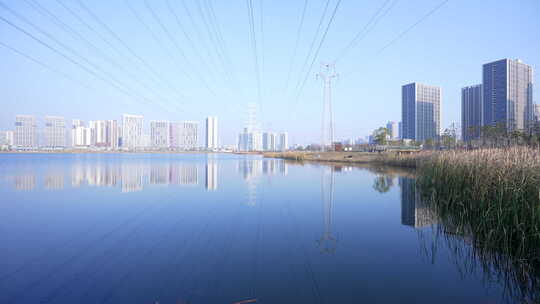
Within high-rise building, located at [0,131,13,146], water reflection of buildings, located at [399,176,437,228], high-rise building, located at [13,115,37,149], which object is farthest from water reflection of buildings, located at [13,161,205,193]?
high-rise building, located at [0,131,13,146]

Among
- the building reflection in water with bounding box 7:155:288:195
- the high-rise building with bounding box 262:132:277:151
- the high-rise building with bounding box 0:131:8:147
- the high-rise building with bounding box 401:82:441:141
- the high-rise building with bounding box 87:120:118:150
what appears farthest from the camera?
the high-rise building with bounding box 262:132:277:151

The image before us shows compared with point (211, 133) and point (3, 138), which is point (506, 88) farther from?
point (3, 138)

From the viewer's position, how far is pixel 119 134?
136750mm

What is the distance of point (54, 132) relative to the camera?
386 feet

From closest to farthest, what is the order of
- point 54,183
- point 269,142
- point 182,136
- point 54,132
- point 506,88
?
point 54,183, point 506,88, point 54,132, point 182,136, point 269,142

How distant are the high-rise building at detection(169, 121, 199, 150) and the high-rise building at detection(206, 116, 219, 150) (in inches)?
401

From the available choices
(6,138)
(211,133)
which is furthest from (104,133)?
(211,133)

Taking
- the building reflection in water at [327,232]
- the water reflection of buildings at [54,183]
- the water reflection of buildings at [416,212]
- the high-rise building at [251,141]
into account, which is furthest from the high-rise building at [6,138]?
the water reflection of buildings at [416,212]

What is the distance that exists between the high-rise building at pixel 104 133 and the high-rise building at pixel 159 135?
1700 cm

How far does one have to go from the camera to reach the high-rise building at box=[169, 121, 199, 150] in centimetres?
14862

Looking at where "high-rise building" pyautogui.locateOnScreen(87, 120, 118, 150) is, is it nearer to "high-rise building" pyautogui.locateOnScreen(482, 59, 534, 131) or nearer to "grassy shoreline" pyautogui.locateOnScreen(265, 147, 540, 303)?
"high-rise building" pyautogui.locateOnScreen(482, 59, 534, 131)

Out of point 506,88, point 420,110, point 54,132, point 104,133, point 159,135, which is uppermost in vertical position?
point 420,110

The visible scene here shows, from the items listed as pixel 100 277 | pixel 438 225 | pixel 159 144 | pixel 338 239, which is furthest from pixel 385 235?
pixel 159 144

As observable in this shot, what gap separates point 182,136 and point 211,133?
1658cm
